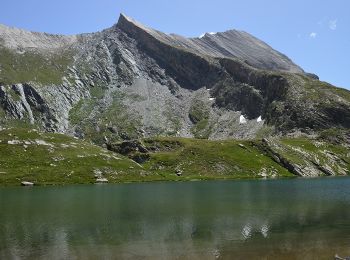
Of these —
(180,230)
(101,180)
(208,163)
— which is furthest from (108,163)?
(180,230)

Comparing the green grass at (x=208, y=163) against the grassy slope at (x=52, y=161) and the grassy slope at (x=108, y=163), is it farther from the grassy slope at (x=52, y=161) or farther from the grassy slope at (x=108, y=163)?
the grassy slope at (x=52, y=161)

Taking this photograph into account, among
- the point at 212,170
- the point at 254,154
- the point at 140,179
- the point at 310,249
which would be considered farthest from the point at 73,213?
the point at 254,154

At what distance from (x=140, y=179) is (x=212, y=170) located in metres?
35.2

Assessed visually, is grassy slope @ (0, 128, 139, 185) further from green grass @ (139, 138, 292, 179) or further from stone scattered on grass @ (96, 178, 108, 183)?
green grass @ (139, 138, 292, 179)

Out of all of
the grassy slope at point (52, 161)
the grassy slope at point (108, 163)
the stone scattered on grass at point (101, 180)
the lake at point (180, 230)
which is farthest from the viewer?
the grassy slope at point (108, 163)

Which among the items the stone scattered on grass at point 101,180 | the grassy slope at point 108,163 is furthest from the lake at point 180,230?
the grassy slope at point 108,163

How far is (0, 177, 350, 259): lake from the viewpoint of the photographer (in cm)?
3819

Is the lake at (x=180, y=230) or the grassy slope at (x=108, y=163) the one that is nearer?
the lake at (x=180, y=230)

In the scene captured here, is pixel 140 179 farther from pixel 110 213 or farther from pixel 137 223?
pixel 137 223

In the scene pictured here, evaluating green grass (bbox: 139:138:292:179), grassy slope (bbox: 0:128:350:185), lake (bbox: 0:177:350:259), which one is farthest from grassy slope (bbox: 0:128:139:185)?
lake (bbox: 0:177:350:259)

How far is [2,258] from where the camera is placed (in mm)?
37812

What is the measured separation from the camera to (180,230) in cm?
4950

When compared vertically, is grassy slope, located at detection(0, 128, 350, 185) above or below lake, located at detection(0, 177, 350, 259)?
below

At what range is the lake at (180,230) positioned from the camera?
3819 cm
